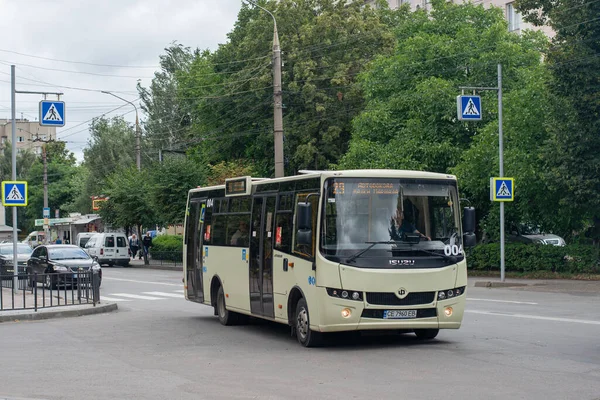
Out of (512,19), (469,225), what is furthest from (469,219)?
(512,19)

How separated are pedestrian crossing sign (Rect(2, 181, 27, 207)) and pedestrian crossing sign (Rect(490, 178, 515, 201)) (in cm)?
1440

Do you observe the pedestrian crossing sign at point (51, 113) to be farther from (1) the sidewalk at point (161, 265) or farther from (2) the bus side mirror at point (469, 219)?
(1) the sidewalk at point (161, 265)

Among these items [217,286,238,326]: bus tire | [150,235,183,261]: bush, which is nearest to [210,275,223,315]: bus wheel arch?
[217,286,238,326]: bus tire

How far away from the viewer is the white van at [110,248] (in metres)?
54.5

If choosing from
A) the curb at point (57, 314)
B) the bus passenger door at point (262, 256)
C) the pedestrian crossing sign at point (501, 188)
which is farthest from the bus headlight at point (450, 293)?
the pedestrian crossing sign at point (501, 188)

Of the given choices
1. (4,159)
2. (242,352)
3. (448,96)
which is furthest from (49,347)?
(4,159)

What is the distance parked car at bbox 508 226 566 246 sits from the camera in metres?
39.1

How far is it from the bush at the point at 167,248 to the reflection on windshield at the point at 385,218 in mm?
40173

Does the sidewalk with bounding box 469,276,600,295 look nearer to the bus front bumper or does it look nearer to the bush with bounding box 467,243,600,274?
the bush with bounding box 467,243,600,274

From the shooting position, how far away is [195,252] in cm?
1964

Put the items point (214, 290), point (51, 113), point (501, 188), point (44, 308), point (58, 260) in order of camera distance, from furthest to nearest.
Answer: point (58, 260)
point (501, 188)
point (51, 113)
point (44, 308)
point (214, 290)

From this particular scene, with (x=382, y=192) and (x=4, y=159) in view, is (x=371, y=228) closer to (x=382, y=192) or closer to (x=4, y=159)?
(x=382, y=192)

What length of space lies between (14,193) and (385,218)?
54.9ft

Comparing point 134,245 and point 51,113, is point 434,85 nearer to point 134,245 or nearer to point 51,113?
point 51,113
